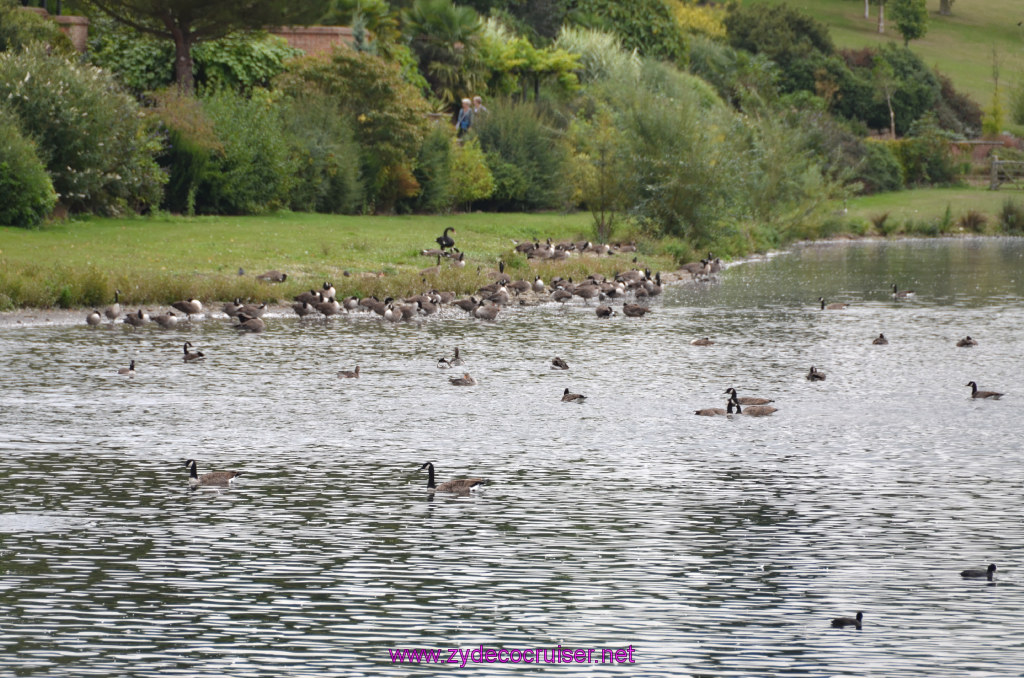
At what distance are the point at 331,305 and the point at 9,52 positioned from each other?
2383 cm

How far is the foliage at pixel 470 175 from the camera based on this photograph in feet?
228

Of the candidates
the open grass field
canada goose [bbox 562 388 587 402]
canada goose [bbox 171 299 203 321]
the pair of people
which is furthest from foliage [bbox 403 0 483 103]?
canada goose [bbox 562 388 587 402]

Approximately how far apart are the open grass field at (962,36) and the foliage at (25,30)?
8736 centimetres

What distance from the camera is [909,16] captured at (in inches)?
5536

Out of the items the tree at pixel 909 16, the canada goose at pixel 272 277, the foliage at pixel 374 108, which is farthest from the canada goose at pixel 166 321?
the tree at pixel 909 16

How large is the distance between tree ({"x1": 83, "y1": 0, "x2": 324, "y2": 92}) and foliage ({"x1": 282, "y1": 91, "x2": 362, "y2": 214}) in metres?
3.88

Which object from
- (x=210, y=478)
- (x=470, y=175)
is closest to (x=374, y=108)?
(x=470, y=175)

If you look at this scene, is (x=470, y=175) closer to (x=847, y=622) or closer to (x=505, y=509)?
(x=505, y=509)

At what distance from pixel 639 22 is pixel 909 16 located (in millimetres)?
44104

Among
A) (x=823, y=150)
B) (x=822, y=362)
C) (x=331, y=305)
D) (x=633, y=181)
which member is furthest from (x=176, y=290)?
(x=823, y=150)

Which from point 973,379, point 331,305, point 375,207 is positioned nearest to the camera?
point 973,379

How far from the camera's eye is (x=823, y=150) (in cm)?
9250

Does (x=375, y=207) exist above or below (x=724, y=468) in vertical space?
above

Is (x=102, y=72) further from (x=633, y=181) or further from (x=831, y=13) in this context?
(x=831, y=13)
